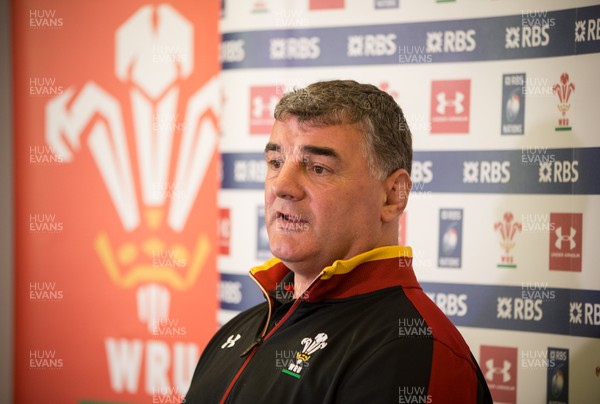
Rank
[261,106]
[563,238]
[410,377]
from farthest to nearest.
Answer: [261,106], [563,238], [410,377]

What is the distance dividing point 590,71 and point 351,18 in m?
0.94

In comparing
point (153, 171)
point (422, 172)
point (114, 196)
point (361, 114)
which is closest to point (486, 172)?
point (422, 172)

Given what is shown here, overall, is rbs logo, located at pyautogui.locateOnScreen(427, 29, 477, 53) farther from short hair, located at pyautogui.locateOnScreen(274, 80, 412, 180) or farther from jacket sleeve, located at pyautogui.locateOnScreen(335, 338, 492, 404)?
jacket sleeve, located at pyautogui.locateOnScreen(335, 338, 492, 404)

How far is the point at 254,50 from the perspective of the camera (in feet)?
8.64

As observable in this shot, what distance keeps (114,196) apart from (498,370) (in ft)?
6.81

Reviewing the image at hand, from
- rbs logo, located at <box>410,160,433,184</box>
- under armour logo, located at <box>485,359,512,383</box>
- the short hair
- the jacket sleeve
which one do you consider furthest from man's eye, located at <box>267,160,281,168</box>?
under armour logo, located at <box>485,359,512,383</box>

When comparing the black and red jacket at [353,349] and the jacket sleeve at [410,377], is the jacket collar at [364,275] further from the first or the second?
the jacket sleeve at [410,377]

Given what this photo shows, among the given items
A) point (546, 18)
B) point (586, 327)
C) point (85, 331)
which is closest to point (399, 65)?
point (546, 18)

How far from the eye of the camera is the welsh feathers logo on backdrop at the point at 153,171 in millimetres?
3062

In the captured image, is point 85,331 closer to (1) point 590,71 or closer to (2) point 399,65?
(2) point 399,65

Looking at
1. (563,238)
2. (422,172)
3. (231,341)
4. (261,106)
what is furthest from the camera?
(261,106)

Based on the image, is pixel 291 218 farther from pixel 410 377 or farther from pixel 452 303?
pixel 452 303

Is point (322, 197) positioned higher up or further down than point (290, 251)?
higher up

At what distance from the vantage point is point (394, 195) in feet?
4.85
